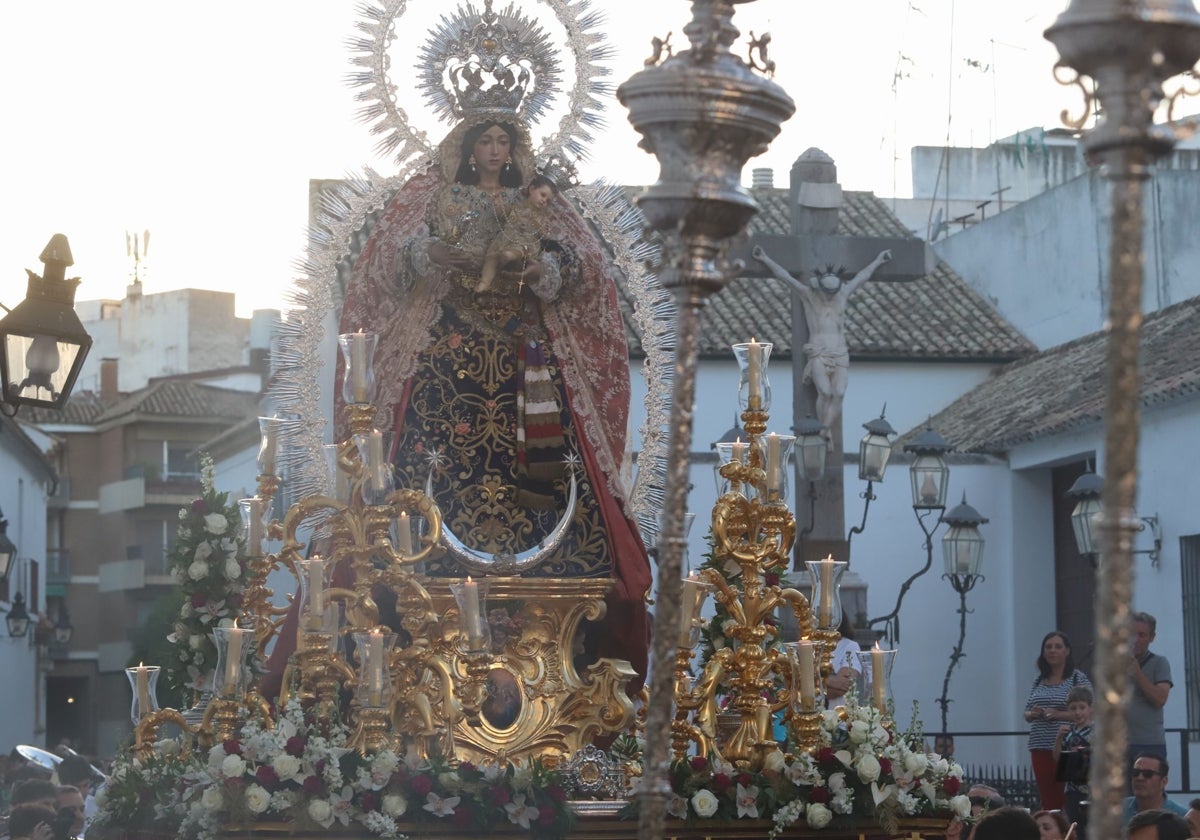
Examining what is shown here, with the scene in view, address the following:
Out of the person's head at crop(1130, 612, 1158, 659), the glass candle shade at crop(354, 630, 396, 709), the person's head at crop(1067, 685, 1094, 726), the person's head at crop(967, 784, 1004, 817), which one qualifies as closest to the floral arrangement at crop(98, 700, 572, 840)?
the glass candle shade at crop(354, 630, 396, 709)

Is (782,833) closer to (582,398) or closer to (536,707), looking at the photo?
(536,707)

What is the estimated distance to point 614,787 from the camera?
25.2 ft

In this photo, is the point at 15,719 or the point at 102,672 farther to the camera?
the point at 102,672

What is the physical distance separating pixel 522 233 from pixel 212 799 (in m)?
2.83

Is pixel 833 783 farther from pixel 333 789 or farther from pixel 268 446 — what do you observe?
pixel 268 446

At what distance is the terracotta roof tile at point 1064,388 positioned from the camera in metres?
17.6

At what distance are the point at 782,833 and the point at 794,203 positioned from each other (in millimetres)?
8436

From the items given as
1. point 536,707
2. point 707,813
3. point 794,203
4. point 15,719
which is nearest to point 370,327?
point 536,707

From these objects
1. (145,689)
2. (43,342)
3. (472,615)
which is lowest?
(145,689)

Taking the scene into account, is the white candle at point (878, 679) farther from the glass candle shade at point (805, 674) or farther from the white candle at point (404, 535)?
the white candle at point (404, 535)

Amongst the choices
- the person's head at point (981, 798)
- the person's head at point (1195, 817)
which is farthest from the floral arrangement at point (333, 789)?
the person's head at point (1195, 817)

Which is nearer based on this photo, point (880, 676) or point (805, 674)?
point (805, 674)

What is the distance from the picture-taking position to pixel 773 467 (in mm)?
7297

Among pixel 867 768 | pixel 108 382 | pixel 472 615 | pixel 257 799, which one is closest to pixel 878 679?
pixel 867 768
